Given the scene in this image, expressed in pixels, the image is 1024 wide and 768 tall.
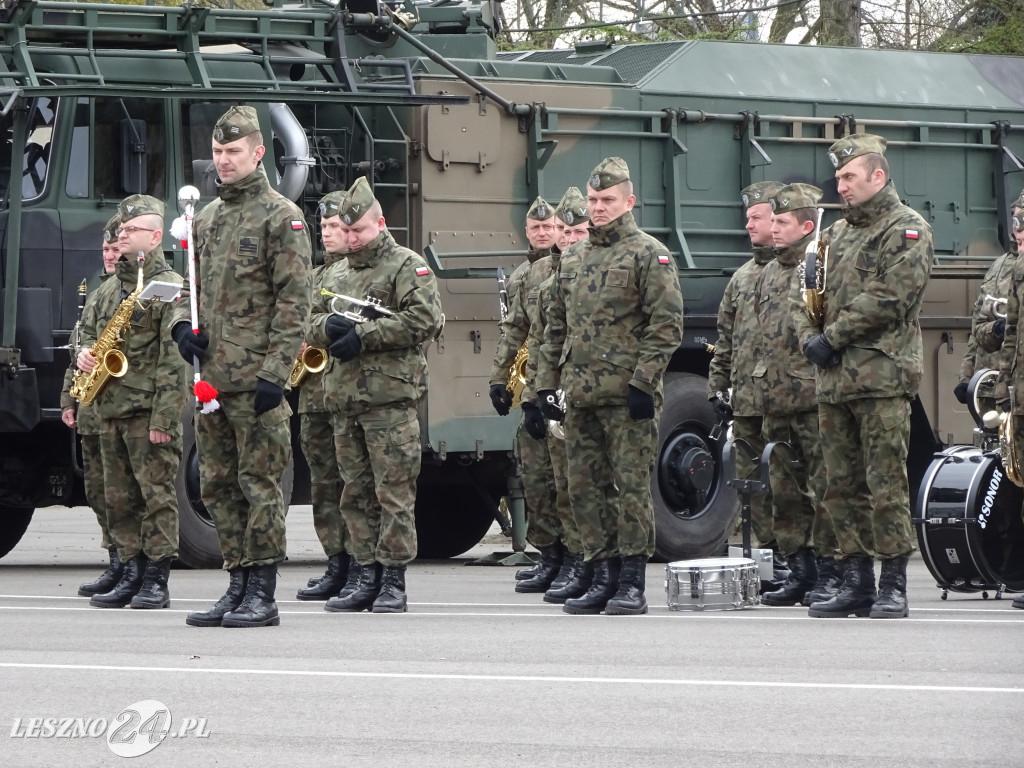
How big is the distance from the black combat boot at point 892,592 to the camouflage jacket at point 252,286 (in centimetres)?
297

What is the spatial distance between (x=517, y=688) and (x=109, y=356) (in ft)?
14.1

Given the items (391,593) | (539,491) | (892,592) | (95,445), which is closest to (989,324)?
(539,491)

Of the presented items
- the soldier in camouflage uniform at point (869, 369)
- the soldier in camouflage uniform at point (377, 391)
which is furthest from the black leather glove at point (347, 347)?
the soldier in camouflage uniform at point (869, 369)

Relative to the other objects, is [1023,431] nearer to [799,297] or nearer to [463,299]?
[799,297]

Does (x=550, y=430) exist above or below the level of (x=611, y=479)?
above

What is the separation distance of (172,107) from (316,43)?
1.35 meters

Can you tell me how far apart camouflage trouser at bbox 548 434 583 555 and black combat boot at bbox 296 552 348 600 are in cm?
125

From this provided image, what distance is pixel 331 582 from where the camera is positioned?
1152cm

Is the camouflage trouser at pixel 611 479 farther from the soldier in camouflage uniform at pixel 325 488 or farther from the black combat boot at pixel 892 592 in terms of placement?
the soldier in camouflage uniform at pixel 325 488

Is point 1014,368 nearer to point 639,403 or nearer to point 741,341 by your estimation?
point 741,341

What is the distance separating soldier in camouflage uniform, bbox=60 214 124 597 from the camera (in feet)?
37.3

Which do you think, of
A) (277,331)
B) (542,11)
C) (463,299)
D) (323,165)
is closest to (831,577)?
(277,331)

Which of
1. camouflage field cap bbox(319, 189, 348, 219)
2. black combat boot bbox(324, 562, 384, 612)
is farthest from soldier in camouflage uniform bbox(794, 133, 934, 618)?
camouflage field cap bbox(319, 189, 348, 219)

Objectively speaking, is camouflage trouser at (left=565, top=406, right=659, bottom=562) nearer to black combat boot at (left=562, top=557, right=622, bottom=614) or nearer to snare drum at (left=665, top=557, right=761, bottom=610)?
black combat boot at (left=562, top=557, right=622, bottom=614)
